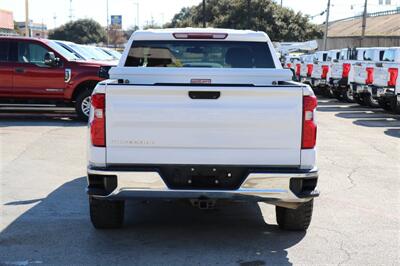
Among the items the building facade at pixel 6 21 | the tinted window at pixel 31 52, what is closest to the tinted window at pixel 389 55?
the tinted window at pixel 31 52

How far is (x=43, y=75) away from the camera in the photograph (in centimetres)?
1340

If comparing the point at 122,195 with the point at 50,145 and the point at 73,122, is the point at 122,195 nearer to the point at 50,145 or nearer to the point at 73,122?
the point at 50,145

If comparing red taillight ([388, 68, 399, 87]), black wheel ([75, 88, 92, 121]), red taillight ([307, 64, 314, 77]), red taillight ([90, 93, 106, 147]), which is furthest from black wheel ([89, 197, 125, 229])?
red taillight ([307, 64, 314, 77])

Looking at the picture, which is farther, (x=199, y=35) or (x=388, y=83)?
(x=388, y=83)

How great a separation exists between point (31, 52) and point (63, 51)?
721 mm

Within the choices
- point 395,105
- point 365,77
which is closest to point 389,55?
point 365,77

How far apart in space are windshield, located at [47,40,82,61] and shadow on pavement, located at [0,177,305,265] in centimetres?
738

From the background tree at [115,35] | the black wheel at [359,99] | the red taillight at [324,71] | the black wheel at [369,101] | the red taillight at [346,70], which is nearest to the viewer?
the black wheel at [369,101]

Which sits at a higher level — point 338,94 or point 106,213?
point 106,213

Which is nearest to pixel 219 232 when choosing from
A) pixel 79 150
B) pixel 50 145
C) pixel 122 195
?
pixel 122 195

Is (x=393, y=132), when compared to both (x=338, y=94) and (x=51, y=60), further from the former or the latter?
(x=338, y=94)

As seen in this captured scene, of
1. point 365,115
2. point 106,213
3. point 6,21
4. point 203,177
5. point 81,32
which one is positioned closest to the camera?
point 203,177

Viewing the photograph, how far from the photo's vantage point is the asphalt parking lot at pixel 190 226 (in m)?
4.98

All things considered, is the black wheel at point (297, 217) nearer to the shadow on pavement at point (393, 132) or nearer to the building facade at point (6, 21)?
the shadow on pavement at point (393, 132)
